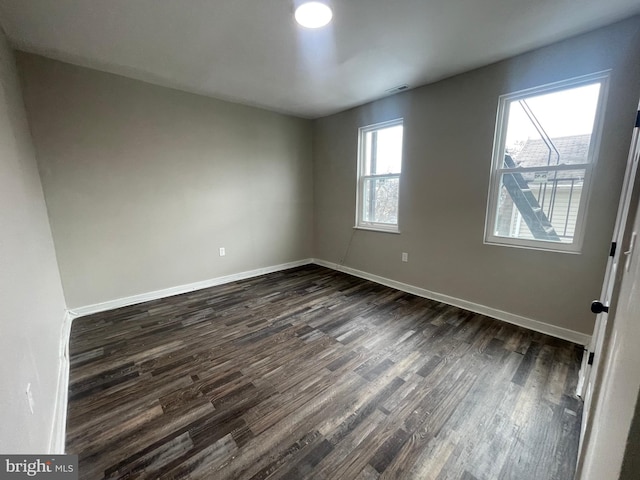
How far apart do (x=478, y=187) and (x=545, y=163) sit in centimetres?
55

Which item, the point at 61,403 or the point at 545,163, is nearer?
the point at 61,403

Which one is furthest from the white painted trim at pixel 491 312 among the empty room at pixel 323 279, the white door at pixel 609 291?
the white door at pixel 609 291

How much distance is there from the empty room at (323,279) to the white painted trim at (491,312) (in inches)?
0.8

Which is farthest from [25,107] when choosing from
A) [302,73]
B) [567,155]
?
[567,155]

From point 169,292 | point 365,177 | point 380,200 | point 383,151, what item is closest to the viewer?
point 169,292

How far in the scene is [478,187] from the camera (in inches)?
106

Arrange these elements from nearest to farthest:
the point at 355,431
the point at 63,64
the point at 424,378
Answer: the point at 355,431
the point at 424,378
the point at 63,64

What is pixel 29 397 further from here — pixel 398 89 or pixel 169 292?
pixel 398 89

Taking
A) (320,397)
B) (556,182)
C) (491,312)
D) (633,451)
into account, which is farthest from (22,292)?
(556,182)

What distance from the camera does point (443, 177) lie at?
2.94m

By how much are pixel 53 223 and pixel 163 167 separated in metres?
1.18

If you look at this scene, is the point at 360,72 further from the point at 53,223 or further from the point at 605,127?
the point at 53,223

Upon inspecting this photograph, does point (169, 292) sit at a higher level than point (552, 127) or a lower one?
lower

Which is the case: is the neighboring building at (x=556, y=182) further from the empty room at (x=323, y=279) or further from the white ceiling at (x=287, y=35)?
the white ceiling at (x=287, y=35)
